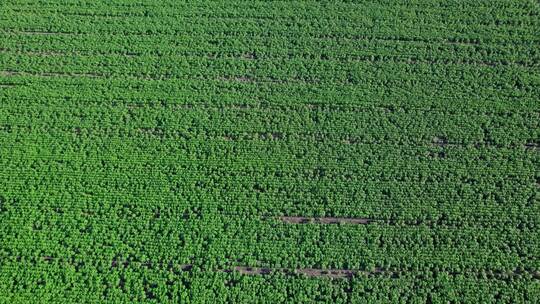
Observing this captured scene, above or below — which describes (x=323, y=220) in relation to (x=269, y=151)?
below

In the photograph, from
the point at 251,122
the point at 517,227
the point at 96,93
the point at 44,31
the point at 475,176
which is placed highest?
the point at 44,31

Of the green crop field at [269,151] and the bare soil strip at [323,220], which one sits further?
the bare soil strip at [323,220]

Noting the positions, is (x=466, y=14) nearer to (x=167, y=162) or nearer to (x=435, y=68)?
(x=435, y=68)

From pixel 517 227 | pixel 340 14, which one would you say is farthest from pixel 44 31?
pixel 517 227

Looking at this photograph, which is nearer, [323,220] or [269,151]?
[323,220]

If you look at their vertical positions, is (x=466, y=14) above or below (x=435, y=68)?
above

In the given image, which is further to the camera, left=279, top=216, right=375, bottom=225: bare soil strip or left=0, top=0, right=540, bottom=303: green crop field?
left=279, top=216, right=375, bottom=225: bare soil strip

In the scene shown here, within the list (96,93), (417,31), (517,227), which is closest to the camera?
(517,227)

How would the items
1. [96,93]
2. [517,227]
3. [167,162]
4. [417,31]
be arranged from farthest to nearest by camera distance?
[417,31]
[96,93]
[167,162]
[517,227]
